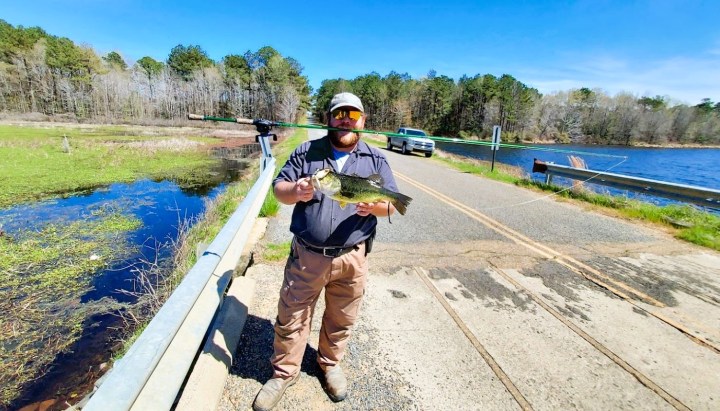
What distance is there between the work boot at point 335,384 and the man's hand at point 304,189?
1.46m

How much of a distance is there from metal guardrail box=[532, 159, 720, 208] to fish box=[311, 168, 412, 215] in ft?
29.0

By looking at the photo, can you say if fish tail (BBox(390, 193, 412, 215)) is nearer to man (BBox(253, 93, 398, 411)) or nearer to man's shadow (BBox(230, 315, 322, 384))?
man (BBox(253, 93, 398, 411))

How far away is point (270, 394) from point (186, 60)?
10163 cm

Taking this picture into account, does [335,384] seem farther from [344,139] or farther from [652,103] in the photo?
[652,103]

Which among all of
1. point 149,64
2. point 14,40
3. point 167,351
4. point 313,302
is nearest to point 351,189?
point 313,302

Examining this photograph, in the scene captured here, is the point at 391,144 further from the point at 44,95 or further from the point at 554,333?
the point at 44,95

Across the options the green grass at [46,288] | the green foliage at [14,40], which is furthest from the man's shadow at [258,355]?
the green foliage at [14,40]

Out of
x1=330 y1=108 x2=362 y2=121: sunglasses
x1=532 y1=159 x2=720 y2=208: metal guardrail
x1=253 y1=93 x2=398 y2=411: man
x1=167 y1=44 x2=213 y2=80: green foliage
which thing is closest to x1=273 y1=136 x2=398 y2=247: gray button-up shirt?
x1=253 y1=93 x2=398 y2=411: man

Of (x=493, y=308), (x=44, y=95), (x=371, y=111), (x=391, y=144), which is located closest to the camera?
(x=493, y=308)

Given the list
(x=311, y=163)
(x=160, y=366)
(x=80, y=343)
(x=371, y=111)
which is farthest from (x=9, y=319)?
(x=371, y=111)

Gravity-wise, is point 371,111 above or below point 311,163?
above

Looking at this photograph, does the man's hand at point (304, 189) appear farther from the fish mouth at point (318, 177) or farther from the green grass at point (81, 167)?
the green grass at point (81, 167)

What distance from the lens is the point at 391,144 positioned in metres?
28.7

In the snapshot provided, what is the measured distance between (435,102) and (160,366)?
3781 inches
